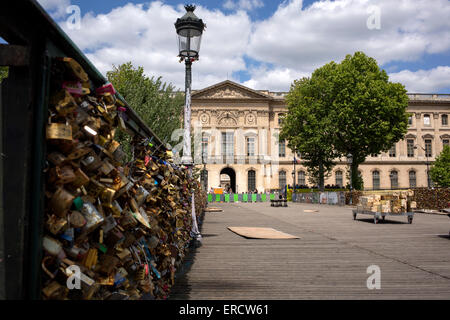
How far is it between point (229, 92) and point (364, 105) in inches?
1165

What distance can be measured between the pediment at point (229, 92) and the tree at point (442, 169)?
30091 millimetres

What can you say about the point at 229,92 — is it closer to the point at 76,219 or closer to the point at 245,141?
the point at 245,141

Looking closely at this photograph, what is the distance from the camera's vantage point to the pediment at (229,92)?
59.3 m

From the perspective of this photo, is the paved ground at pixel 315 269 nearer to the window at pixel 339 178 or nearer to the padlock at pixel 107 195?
the padlock at pixel 107 195

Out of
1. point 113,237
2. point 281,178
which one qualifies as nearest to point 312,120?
point 281,178

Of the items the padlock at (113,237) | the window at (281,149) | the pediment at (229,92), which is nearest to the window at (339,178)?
the window at (281,149)

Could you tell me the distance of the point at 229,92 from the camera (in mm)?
59781

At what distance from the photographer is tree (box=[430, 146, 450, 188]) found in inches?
2267

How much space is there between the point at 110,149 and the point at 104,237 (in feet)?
1.65
